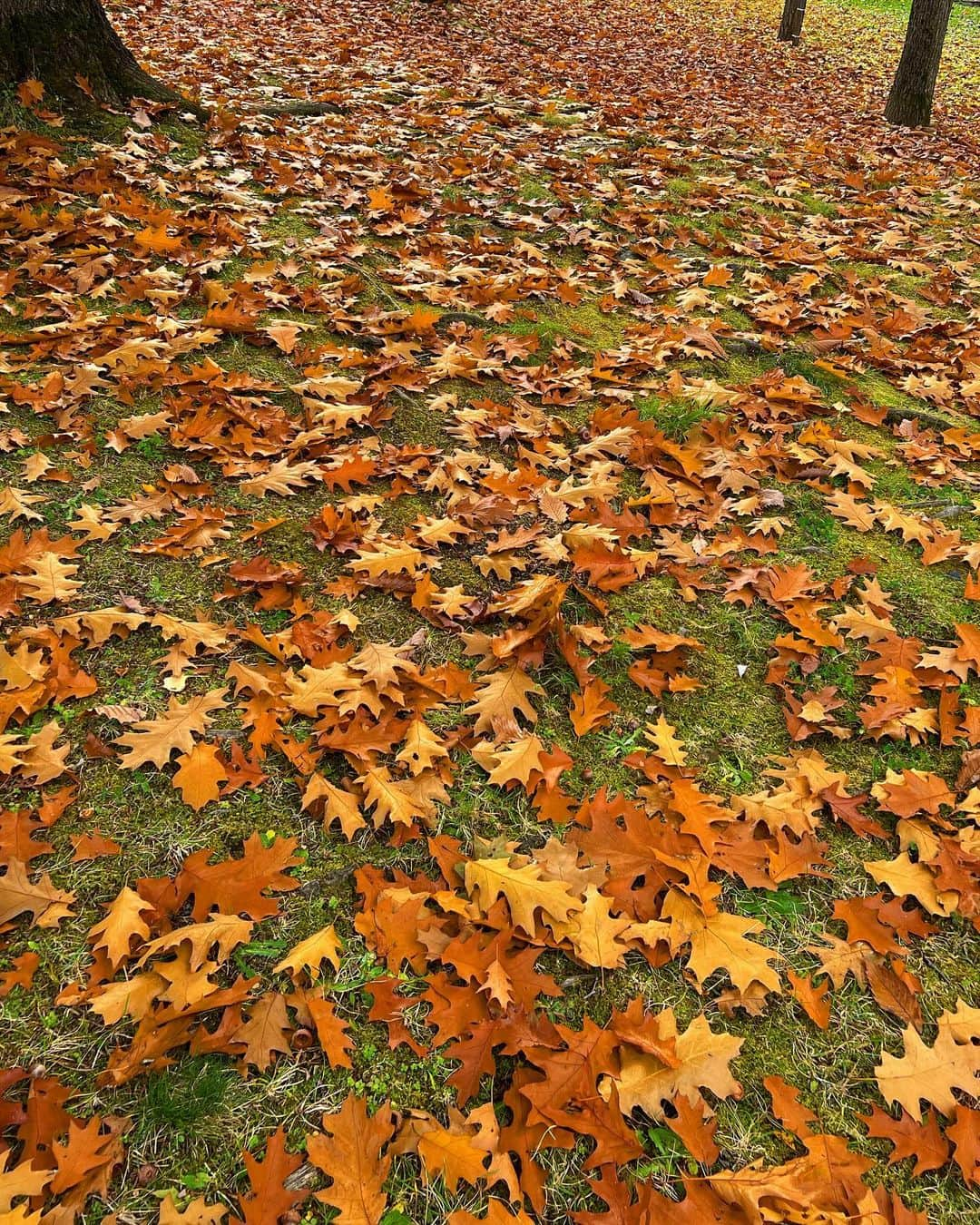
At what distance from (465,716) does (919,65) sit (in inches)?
458

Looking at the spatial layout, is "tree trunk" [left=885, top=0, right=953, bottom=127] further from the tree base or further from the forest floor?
the forest floor

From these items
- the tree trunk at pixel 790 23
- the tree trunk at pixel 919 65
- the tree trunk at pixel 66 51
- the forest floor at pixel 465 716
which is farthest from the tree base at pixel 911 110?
the tree trunk at pixel 66 51

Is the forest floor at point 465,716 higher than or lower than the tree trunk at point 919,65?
lower

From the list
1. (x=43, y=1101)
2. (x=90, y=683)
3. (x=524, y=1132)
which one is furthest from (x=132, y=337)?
(x=524, y=1132)

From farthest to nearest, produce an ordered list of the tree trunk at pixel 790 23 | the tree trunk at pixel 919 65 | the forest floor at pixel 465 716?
the tree trunk at pixel 790 23, the tree trunk at pixel 919 65, the forest floor at pixel 465 716

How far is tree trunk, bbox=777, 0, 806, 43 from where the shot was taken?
51.9 ft

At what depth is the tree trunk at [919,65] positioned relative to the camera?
9461mm

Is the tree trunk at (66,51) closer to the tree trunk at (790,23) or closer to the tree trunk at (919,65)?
the tree trunk at (919,65)

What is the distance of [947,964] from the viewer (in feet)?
7.01

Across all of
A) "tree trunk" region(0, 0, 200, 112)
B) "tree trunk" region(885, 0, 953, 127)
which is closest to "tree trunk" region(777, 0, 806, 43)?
"tree trunk" region(885, 0, 953, 127)

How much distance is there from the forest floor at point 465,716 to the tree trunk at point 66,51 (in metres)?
0.26

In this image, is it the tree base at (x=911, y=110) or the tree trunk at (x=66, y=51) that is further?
the tree base at (x=911, y=110)

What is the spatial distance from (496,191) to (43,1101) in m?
6.68

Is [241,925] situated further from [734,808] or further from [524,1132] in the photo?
[734,808]
